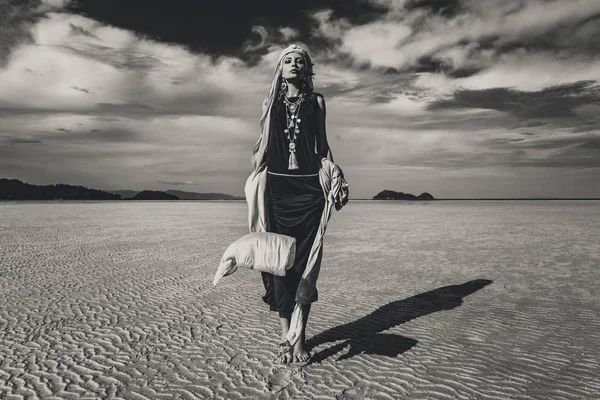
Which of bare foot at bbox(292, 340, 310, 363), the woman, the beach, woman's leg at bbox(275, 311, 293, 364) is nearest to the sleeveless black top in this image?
the woman

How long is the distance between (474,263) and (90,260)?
9412 millimetres

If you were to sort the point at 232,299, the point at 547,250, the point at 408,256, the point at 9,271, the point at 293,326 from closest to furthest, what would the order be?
the point at 293,326, the point at 232,299, the point at 9,271, the point at 408,256, the point at 547,250

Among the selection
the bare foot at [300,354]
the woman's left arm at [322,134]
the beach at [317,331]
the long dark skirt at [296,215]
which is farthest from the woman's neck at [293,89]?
the beach at [317,331]

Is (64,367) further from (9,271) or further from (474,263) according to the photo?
Result: (474,263)

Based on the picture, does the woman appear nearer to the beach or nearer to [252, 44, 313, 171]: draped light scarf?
[252, 44, 313, 171]: draped light scarf

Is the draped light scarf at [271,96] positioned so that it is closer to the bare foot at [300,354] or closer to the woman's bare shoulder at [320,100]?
the woman's bare shoulder at [320,100]

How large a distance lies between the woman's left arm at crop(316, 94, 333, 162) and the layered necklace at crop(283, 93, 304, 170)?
0.61 feet

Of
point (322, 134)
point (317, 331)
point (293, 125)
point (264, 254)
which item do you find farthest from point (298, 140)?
point (317, 331)

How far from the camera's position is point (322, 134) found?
13.0 ft

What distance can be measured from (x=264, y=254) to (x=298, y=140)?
1.08 metres

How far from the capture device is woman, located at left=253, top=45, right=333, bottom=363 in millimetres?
3857

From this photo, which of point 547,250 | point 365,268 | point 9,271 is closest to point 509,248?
point 547,250

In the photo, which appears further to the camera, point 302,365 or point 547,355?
point 547,355

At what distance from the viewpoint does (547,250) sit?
12.4 m
